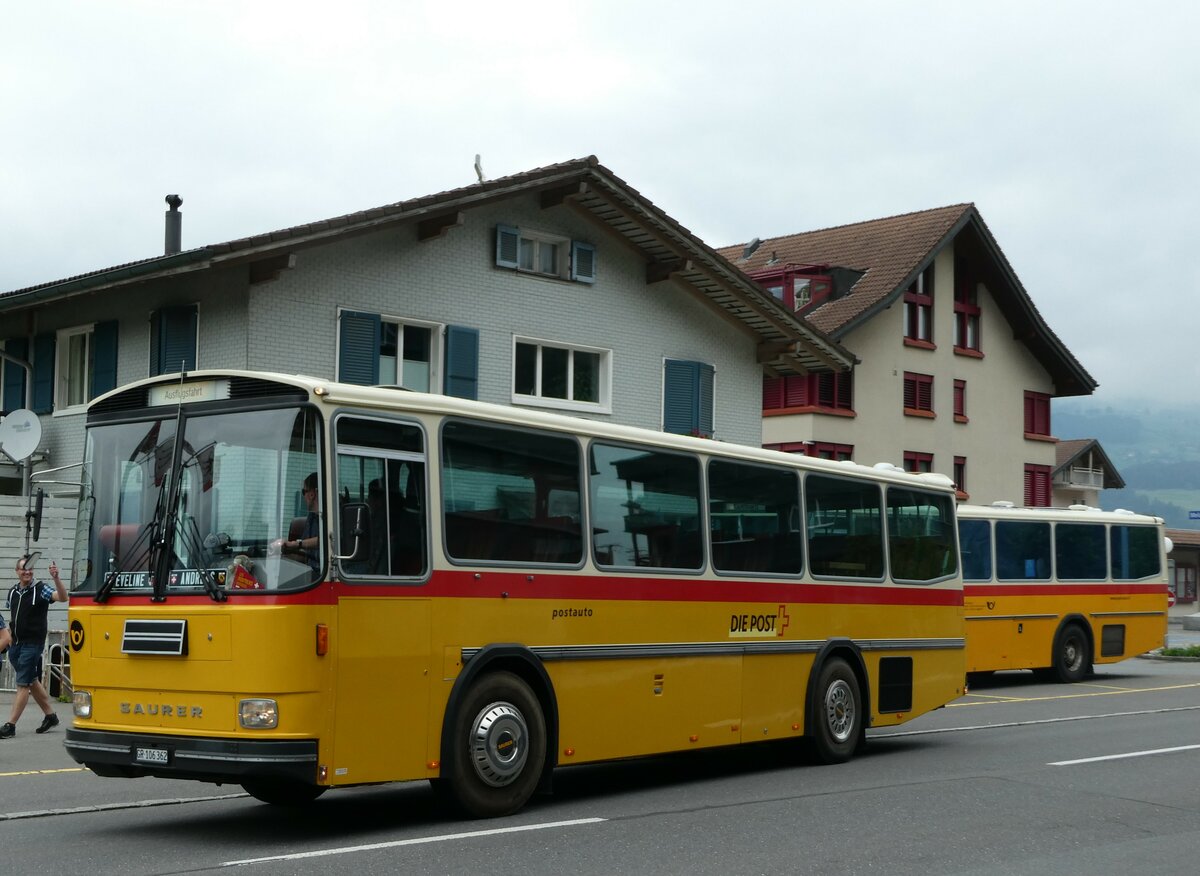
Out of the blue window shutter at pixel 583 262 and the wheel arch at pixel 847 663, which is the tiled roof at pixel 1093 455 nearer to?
the blue window shutter at pixel 583 262

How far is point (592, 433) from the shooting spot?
1168 cm

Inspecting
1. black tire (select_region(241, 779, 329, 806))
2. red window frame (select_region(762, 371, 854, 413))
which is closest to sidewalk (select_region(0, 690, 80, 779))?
black tire (select_region(241, 779, 329, 806))

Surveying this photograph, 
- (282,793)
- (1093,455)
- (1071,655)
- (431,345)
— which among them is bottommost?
(282,793)

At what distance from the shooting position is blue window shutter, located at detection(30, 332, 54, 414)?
2573 centimetres

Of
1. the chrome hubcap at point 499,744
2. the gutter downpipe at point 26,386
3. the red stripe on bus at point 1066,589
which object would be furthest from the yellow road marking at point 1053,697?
the gutter downpipe at point 26,386

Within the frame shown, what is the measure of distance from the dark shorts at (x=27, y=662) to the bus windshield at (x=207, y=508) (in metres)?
6.53

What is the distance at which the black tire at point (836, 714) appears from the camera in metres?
14.2

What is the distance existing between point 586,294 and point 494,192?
310 cm

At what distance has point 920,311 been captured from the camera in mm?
48312

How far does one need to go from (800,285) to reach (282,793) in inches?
1526

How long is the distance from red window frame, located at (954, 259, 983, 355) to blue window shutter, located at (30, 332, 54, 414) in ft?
101

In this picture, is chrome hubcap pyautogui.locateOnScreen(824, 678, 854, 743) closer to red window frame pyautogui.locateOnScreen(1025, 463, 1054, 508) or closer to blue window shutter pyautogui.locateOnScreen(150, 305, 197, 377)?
blue window shutter pyautogui.locateOnScreen(150, 305, 197, 377)

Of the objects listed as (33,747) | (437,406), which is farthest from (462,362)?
(437,406)

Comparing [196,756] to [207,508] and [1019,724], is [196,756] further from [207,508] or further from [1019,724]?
[1019,724]
